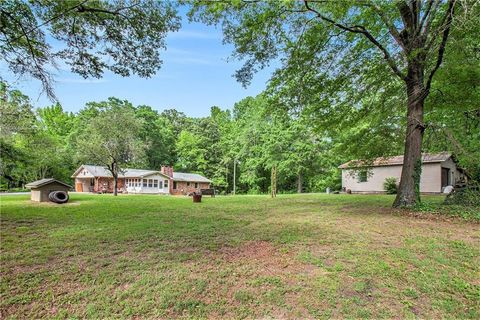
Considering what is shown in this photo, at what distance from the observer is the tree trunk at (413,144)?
866 centimetres

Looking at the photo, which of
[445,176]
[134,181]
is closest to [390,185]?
[445,176]

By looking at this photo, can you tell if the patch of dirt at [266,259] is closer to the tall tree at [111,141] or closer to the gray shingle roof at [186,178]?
the tall tree at [111,141]

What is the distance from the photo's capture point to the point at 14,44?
567cm

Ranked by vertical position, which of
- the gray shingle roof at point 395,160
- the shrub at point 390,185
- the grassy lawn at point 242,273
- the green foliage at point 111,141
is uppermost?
the green foliage at point 111,141

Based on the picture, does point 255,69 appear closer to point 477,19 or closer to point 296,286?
point 477,19

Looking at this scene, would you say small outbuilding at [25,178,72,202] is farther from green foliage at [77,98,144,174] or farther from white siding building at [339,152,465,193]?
white siding building at [339,152,465,193]

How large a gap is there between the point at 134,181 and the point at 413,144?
30.3 m

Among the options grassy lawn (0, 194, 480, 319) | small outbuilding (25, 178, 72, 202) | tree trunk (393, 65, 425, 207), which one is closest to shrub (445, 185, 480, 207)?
tree trunk (393, 65, 425, 207)

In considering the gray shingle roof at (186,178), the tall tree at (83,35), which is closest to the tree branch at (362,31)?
the tall tree at (83,35)

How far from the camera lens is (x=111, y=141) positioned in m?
21.7

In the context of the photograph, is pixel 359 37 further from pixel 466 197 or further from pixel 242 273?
pixel 242 273

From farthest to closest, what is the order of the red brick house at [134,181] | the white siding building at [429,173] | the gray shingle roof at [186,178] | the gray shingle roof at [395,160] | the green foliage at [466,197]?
1. the gray shingle roof at [186,178]
2. the red brick house at [134,181]
3. the white siding building at [429,173]
4. the gray shingle roof at [395,160]
5. the green foliage at [466,197]

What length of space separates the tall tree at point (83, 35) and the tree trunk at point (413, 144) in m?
7.87

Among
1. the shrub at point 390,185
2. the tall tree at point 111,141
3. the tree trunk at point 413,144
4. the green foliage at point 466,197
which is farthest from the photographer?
the tall tree at point 111,141
